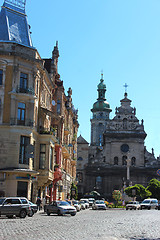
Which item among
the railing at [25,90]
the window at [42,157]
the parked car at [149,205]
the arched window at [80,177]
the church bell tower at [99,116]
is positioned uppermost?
the church bell tower at [99,116]

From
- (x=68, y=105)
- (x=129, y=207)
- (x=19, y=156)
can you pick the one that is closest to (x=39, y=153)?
(x=19, y=156)

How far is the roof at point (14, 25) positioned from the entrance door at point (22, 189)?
1383 cm

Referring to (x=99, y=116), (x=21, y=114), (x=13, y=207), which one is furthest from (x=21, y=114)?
(x=99, y=116)

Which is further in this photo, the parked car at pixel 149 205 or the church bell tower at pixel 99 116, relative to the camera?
the church bell tower at pixel 99 116

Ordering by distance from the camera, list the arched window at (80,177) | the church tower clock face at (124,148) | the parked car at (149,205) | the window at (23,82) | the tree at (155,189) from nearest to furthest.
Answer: the window at (23,82)
the parked car at (149,205)
the tree at (155,189)
the church tower clock face at (124,148)
the arched window at (80,177)

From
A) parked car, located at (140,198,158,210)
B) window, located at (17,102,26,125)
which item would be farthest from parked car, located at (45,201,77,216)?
parked car, located at (140,198,158,210)

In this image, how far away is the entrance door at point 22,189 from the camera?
33019mm

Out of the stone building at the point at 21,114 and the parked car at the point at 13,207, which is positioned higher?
the stone building at the point at 21,114

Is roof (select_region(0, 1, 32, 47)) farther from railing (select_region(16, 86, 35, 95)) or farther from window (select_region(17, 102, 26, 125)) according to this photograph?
window (select_region(17, 102, 26, 125))

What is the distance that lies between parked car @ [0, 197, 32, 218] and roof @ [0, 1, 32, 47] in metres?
18.1

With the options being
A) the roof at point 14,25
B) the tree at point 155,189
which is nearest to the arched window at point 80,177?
the tree at point 155,189

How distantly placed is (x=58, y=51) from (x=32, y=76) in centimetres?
1520

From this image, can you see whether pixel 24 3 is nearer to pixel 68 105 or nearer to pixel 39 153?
pixel 39 153

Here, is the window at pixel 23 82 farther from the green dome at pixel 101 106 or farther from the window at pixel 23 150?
the green dome at pixel 101 106
